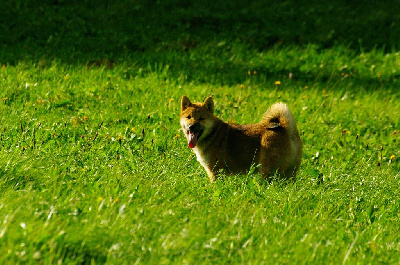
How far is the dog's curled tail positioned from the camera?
259 inches

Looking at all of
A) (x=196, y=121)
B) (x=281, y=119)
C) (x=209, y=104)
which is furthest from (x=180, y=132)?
(x=281, y=119)

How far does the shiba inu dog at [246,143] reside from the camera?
648cm

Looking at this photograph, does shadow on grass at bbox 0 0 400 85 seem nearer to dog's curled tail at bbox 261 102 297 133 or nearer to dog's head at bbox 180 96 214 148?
dog's head at bbox 180 96 214 148

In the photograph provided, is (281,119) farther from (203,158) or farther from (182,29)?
(182,29)

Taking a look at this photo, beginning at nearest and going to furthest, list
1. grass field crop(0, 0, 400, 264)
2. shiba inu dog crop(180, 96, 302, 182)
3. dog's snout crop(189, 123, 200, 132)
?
1. grass field crop(0, 0, 400, 264)
2. shiba inu dog crop(180, 96, 302, 182)
3. dog's snout crop(189, 123, 200, 132)

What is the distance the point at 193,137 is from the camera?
658 cm

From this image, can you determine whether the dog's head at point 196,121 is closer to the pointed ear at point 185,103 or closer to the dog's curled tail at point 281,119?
the pointed ear at point 185,103

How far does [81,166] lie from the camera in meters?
5.53

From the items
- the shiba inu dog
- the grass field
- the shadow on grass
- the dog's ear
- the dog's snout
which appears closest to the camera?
the grass field

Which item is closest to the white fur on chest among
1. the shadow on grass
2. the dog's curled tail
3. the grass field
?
the grass field

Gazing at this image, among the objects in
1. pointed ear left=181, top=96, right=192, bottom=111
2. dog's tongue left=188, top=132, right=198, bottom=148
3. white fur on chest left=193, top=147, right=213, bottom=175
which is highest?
pointed ear left=181, top=96, right=192, bottom=111

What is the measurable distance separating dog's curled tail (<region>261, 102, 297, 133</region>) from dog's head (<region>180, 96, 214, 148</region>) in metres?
0.75

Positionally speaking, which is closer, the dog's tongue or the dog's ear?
the dog's tongue

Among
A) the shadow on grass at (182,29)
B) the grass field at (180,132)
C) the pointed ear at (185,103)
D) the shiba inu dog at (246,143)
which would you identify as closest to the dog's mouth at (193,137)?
the shiba inu dog at (246,143)
